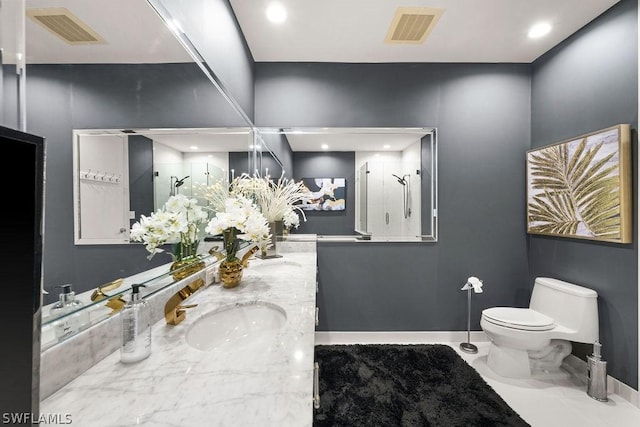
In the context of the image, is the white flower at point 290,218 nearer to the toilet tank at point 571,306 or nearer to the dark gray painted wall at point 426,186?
the dark gray painted wall at point 426,186

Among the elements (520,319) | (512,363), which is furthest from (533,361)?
(520,319)

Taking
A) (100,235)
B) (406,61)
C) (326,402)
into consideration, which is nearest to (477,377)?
(326,402)

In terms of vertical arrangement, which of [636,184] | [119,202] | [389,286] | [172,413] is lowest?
[389,286]

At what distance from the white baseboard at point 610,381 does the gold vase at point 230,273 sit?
2.76m

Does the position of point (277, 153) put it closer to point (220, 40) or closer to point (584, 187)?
point (220, 40)

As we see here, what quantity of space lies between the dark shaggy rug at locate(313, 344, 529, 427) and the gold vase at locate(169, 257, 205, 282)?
1215mm

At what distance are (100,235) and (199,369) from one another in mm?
491

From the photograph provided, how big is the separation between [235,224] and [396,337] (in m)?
2.18

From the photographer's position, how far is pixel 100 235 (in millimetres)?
845

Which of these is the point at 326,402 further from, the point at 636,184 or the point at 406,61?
the point at 406,61

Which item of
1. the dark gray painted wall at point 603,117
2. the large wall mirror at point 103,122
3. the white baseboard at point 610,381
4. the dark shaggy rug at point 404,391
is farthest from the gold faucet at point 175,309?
the white baseboard at point 610,381

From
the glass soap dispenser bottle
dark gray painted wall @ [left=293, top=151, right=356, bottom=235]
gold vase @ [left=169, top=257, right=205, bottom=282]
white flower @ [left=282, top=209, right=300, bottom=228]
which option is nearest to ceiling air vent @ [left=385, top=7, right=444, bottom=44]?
dark gray painted wall @ [left=293, top=151, right=356, bottom=235]

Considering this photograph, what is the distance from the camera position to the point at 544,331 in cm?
212

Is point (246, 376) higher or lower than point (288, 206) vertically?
lower
